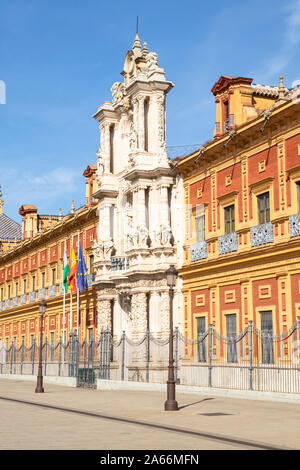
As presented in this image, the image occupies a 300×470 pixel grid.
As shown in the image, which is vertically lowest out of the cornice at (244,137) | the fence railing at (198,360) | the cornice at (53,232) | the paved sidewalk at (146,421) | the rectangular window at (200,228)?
the paved sidewalk at (146,421)

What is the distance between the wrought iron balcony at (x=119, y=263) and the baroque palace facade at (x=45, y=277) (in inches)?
113

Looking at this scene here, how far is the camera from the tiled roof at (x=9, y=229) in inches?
2685

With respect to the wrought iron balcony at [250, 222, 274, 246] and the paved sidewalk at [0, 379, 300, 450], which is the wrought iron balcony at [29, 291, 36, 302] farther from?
the paved sidewalk at [0, 379, 300, 450]

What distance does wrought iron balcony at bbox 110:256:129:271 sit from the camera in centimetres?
3263

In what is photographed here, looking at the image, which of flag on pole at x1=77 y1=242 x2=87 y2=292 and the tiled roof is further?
the tiled roof

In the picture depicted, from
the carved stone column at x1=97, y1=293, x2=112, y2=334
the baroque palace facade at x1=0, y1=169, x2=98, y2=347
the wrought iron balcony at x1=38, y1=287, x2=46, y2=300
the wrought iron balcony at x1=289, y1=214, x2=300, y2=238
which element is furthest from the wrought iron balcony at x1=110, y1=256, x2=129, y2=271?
the wrought iron balcony at x1=38, y1=287, x2=46, y2=300

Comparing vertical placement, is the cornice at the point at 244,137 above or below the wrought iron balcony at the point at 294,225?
above

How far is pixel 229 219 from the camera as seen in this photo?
27156 mm

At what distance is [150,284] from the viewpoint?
101 feet

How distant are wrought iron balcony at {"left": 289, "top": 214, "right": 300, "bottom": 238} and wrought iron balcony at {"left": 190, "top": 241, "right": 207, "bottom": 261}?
600 cm

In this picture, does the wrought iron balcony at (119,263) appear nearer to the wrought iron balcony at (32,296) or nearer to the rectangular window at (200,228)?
the rectangular window at (200,228)

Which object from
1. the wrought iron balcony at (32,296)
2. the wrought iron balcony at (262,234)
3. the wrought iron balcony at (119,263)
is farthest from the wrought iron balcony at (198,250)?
the wrought iron balcony at (32,296)
